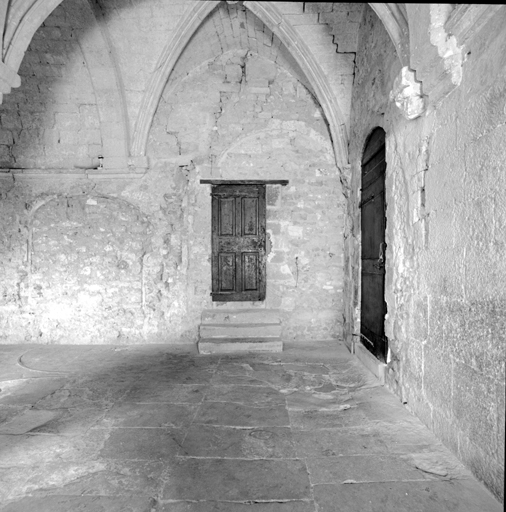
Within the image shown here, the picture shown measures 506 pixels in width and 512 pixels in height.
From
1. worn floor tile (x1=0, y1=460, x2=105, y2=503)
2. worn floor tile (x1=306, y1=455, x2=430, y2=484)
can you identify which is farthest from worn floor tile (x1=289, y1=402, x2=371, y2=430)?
worn floor tile (x1=0, y1=460, x2=105, y2=503)

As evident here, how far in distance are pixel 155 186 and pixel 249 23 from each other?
9.19 feet

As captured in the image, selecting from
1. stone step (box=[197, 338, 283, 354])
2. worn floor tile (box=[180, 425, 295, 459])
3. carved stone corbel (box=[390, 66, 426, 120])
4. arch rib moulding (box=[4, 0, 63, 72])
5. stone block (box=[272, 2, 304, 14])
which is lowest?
worn floor tile (box=[180, 425, 295, 459])

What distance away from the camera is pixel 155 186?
5.96 meters

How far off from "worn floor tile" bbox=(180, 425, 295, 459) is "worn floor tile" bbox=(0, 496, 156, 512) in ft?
1.70

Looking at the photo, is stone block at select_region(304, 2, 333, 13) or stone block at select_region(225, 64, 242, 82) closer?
stone block at select_region(304, 2, 333, 13)

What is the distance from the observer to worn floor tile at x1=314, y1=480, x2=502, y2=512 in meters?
1.96

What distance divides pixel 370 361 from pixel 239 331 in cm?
192

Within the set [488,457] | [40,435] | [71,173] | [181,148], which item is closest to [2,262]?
[71,173]

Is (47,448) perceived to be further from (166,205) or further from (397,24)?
(397,24)

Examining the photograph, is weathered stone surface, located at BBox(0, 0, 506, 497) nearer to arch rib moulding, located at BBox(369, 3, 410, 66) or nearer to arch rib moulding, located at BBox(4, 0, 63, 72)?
arch rib moulding, located at BBox(369, 3, 410, 66)

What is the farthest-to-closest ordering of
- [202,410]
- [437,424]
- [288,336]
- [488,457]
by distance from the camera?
[288,336]
[202,410]
[437,424]
[488,457]

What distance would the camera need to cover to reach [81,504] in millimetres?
2004

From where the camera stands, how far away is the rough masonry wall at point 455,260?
208 centimetres

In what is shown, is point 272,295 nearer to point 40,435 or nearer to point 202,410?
point 202,410
